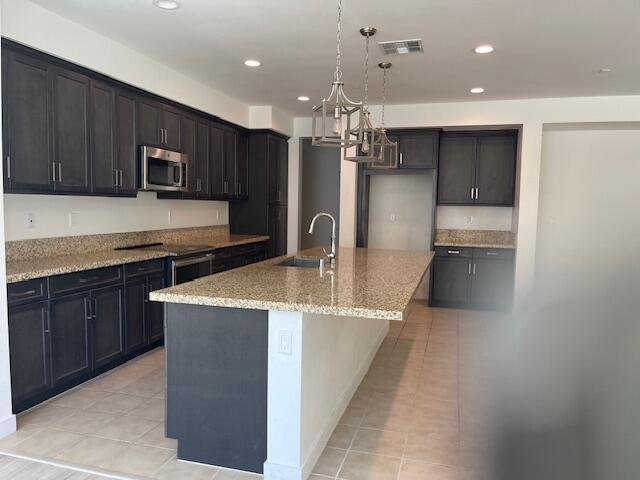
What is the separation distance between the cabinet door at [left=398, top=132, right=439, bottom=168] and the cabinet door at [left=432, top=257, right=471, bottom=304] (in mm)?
1260

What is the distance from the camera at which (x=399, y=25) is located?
3398mm

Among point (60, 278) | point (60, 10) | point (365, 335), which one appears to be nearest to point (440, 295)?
point (365, 335)

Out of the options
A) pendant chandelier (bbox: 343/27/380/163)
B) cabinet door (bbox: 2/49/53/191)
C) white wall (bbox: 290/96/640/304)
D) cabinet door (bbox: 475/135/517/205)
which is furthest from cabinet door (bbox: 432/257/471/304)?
cabinet door (bbox: 2/49/53/191)

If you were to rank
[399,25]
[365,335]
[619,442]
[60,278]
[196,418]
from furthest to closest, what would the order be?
[365,335], [399,25], [60,278], [196,418], [619,442]

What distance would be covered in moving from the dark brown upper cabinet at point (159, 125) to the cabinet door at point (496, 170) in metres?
3.77

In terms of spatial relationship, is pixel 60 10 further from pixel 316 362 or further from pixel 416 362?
pixel 416 362

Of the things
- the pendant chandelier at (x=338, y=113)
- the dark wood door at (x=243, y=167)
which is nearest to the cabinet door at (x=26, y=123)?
the pendant chandelier at (x=338, y=113)

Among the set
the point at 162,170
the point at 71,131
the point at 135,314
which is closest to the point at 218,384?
the point at 135,314

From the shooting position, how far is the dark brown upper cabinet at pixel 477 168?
236 inches

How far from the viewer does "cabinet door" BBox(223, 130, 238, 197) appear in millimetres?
5738

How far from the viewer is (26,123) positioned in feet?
9.89

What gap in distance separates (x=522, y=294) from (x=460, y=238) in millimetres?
6196

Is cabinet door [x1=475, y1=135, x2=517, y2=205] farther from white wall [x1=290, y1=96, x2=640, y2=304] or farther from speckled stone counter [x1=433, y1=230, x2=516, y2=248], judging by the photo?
speckled stone counter [x1=433, y1=230, x2=516, y2=248]

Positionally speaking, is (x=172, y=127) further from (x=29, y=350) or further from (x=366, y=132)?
(x=29, y=350)
